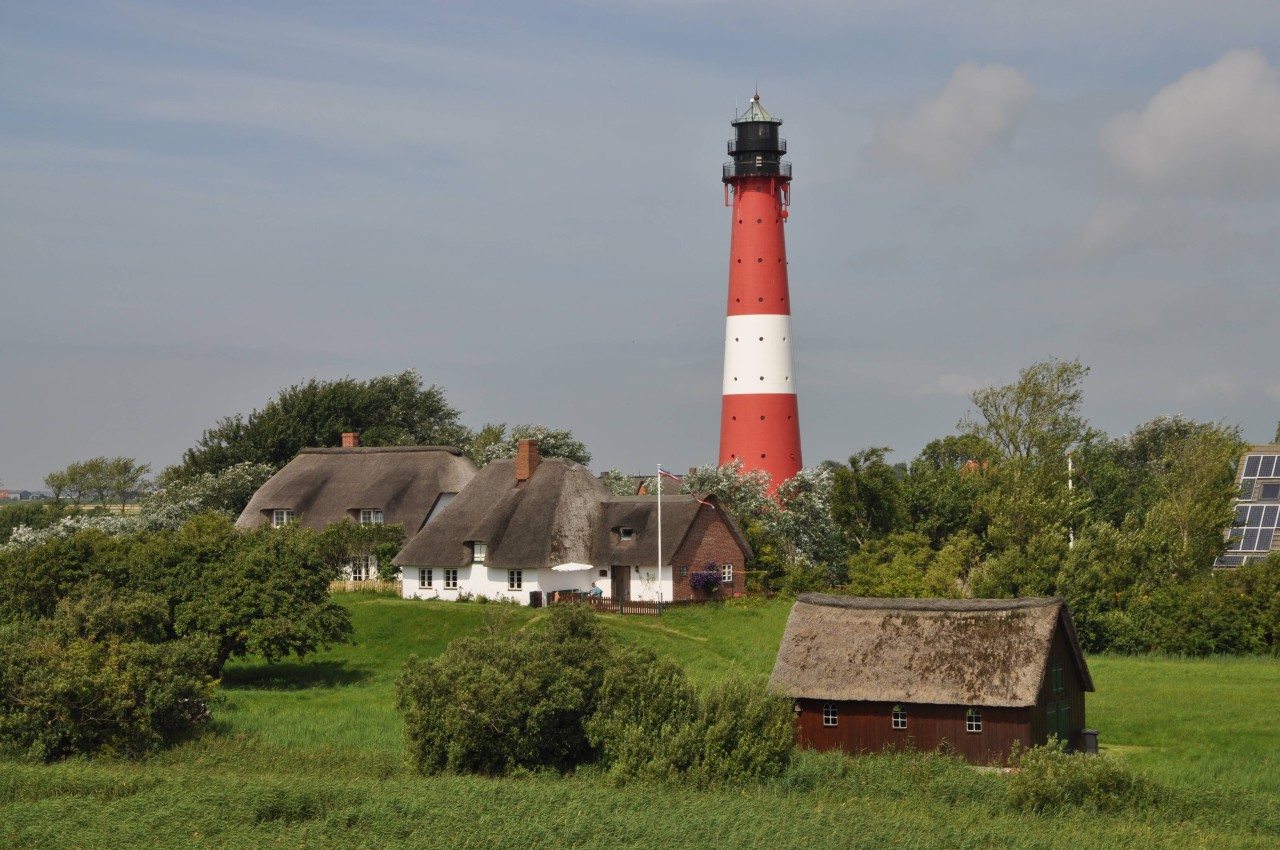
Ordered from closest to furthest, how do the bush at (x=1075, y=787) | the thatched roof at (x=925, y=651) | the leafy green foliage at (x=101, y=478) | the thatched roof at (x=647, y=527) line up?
the bush at (x=1075, y=787)
the thatched roof at (x=925, y=651)
the thatched roof at (x=647, y=527)
the leafy green foliage at (x=101, y=478)

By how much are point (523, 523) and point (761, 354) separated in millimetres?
11415

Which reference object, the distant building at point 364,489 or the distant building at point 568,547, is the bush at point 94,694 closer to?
the distant building at point 568,547

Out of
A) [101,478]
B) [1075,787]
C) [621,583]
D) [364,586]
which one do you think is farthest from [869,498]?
[101,478]

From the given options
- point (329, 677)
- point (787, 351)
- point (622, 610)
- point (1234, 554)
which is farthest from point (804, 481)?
point (329, 677)

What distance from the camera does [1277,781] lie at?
28406 mm

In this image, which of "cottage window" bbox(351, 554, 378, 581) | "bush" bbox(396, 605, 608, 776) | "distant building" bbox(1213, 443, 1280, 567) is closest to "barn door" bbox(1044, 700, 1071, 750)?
"bush" bbox(396, 605, 608, 776)

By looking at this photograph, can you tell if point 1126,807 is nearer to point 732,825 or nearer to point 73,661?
point 732,825

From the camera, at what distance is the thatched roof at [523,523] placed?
49969 millimetres

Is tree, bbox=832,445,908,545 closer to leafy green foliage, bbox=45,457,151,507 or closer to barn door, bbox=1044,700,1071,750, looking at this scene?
barn door, bbox=1044,700,1071,750

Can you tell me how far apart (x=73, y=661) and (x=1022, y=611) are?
19292mm

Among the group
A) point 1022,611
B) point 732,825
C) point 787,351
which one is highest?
point 787,351

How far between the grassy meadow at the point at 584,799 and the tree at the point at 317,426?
121ft

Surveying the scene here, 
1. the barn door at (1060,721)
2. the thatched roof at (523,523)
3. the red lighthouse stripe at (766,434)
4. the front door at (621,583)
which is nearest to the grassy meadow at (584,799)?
the barn door at (1060,721)

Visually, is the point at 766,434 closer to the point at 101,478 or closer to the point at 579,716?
the point at 579,716
